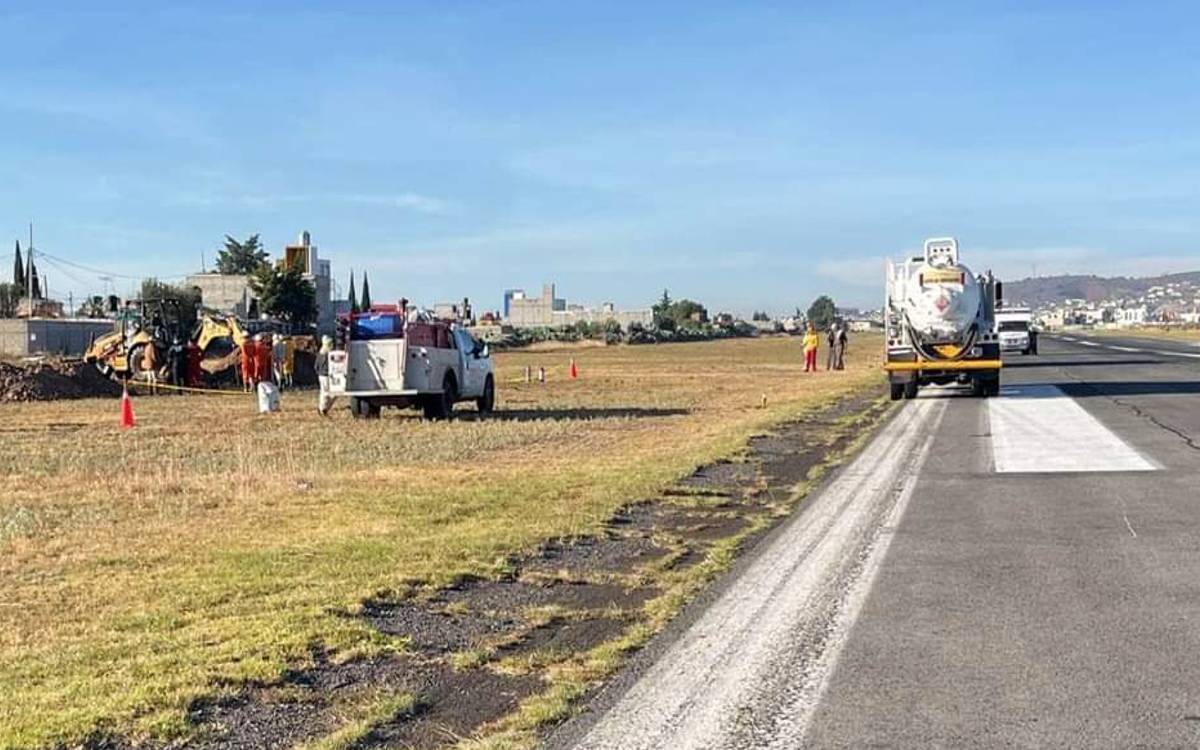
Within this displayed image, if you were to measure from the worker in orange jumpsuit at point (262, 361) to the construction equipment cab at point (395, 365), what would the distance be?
12.5 meters

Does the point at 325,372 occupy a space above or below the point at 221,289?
below

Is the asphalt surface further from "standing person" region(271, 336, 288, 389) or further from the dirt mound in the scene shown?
"standing person" region(271, 336, 288, 389)

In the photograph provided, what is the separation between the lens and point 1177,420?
2328 centimetres

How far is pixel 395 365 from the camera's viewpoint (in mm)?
25312

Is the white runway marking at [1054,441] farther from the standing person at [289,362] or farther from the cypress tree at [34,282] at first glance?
the cypress tree at [34,282]

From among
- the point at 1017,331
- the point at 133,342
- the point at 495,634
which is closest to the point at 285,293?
the point at 1017,331

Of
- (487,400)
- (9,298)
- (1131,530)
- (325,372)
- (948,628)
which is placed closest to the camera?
(948,628)

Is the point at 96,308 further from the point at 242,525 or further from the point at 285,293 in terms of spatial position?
the point at 242,525

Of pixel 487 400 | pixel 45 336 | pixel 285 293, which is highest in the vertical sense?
pixel 285 293

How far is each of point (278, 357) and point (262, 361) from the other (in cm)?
118

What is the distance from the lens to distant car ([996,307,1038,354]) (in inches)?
2539

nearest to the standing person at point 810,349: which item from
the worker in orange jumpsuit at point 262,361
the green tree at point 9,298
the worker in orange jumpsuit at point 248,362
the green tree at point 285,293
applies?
the worker in orange jumpsuit at point 262,361

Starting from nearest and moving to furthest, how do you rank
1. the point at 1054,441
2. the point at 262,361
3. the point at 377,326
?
the point at 1054,441 < the point at 377,326 < the point at 262,361

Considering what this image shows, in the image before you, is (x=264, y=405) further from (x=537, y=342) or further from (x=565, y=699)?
(x=537, y=342)
